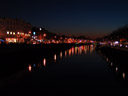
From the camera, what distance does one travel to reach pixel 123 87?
12727 mm

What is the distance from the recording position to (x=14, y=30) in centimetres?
8475

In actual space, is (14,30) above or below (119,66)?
above

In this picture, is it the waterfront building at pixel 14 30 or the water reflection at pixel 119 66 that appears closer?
the water reflection at pixel 119 66

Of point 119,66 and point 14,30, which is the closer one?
point 119,66

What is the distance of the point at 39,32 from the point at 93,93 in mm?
112768

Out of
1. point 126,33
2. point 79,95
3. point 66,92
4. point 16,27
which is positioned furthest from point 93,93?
point 16,27

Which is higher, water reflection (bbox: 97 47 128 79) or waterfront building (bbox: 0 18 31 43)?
waterfront building (bbox: 0 18 31 43)

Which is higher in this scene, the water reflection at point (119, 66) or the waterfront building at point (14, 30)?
the waterfront building at point (14, 30)

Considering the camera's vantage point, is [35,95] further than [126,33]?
No

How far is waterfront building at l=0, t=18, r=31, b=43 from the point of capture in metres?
77.2

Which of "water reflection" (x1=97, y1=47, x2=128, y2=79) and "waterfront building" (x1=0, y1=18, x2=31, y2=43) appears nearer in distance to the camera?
"water reflection" (x1=97, y1=47, x2=128, y2=79)

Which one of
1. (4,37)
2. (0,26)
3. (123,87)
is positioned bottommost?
(123,87)

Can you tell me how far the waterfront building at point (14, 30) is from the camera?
77.2 metres

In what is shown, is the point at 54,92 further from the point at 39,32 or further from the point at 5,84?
the point at 39,32
